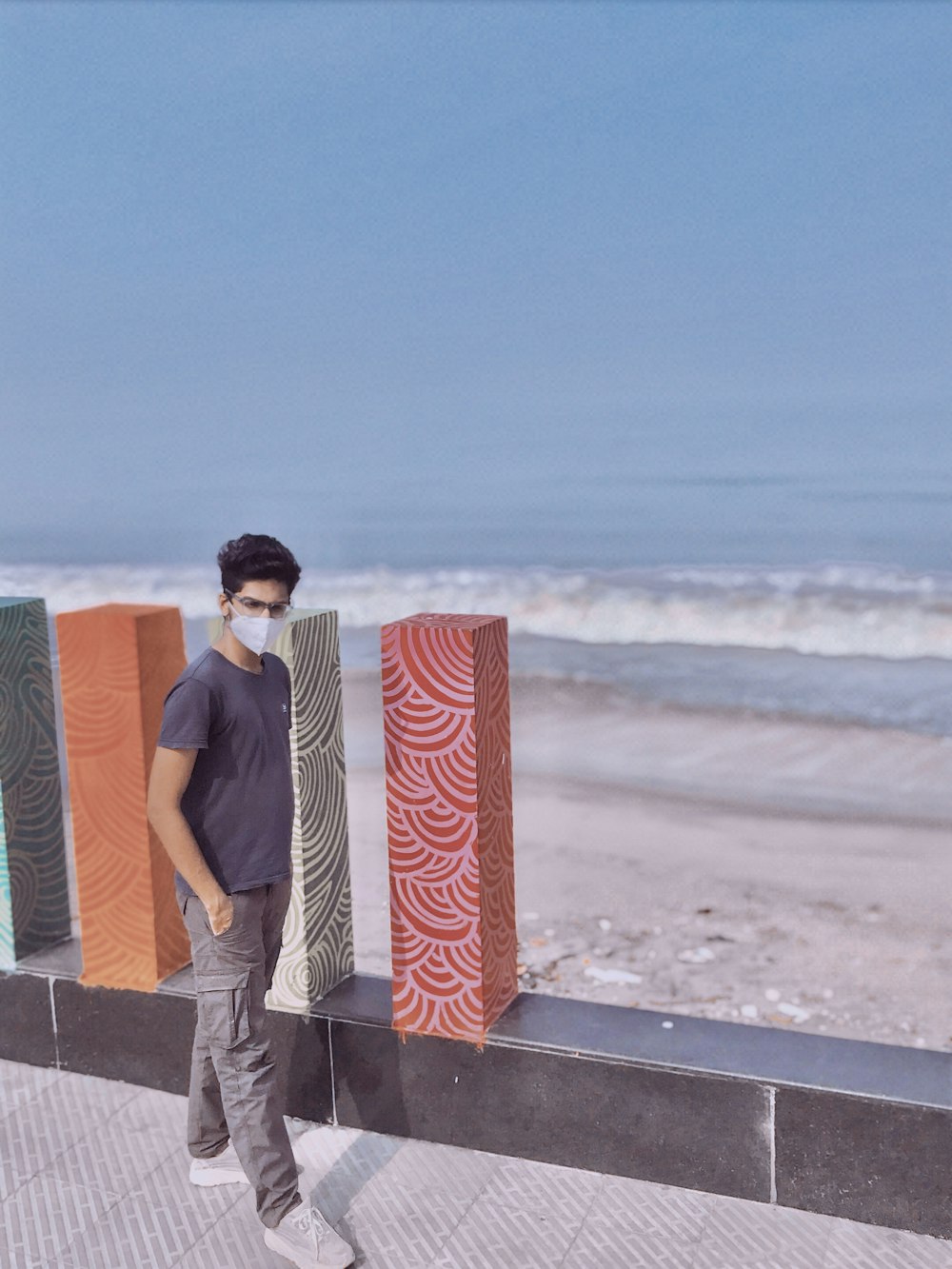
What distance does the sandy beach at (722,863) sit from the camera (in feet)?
17.3

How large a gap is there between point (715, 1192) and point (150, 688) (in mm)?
1709

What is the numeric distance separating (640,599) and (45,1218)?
11820mm

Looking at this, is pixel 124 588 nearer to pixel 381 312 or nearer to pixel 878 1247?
pixel 381 312

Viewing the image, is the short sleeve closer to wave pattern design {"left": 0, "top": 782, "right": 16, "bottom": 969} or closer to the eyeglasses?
the eyeglasses

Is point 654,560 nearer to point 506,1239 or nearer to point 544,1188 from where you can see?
point 544,1188

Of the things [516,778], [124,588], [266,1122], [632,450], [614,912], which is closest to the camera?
[266,1122]

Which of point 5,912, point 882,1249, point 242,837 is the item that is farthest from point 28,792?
point 882,1249

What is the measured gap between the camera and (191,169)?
19.6 m

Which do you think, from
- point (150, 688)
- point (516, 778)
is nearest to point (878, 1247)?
point (150, 688)

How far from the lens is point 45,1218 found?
274 centimetres

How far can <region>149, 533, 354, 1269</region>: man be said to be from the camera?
2371 mm

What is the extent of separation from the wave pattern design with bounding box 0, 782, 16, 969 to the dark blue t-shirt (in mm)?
1081

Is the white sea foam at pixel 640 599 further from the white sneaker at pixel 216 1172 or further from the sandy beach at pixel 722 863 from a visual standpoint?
the white sneaker at pixel 216 1172

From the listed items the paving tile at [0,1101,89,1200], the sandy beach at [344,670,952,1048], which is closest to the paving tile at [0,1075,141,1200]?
the paving tile at [0,1101,89,1200]
